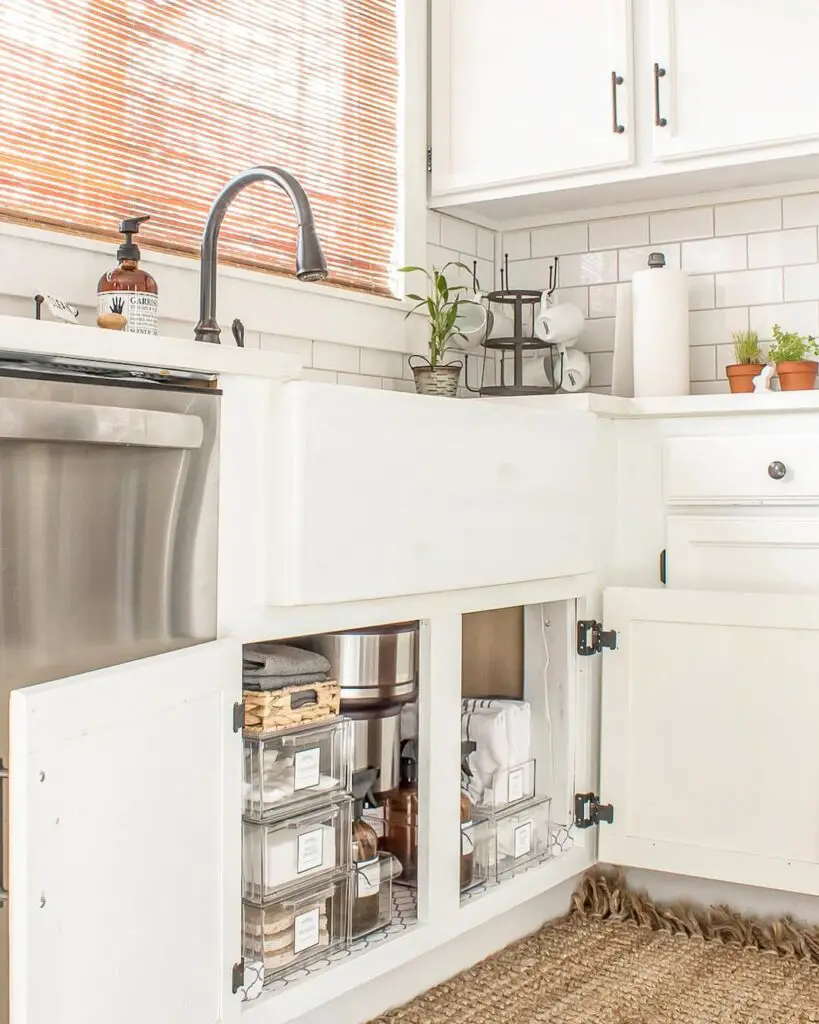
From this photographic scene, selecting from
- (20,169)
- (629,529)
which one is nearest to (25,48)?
(20,169)

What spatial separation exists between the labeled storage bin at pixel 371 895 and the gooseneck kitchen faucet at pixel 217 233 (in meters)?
0.90

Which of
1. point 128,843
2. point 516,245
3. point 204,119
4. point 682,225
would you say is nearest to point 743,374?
point 682,225

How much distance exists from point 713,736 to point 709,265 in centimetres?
116

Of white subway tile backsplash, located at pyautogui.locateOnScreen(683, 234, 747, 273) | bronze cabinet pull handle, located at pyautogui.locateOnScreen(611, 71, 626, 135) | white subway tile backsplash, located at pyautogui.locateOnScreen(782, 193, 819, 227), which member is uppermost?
bronze cabinet pull handle, located at pyautogui.locateOnScreen(611, 71, 626, 135)

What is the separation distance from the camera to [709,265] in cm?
279

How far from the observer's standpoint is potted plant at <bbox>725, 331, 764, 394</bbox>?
2568mm

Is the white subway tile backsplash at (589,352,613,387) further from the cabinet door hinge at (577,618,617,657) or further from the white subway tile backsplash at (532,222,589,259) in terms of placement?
the cabinet door hinge at (577,618,617,657)

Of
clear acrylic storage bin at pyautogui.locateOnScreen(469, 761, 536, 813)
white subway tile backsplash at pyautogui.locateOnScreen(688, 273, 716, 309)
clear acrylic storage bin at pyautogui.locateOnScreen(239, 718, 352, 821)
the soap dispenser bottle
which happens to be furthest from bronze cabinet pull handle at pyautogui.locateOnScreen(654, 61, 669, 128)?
clear acrylic storage bin at pyautogui.locateOnScreen(239, 718, 352, 821)

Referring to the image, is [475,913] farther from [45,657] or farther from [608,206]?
[608,206]

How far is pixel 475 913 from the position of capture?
2.05m

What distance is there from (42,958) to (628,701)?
1.49m

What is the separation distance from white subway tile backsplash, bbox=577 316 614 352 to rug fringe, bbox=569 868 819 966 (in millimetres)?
1267

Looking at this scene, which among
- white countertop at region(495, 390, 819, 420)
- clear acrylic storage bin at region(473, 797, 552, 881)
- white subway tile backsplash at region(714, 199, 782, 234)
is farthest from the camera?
white subway tile backsplash at region(714, 199, 782, 234)

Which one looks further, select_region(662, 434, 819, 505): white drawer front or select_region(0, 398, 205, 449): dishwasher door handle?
select_region(662, 434, 819, 505): white drawer front
